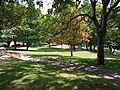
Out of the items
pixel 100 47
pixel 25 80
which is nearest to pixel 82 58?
pixel 100 47

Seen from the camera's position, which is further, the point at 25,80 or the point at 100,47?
the point at 100,47

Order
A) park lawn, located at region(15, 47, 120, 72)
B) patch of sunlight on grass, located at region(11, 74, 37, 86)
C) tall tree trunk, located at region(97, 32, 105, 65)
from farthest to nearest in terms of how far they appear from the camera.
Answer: park lawn, located at region(15, 47, 120, 72) → tall tree trunk, located at region(97, 32, 105, 65) → patch of sunlight on grass, located at region(11, 74, 37, 86)

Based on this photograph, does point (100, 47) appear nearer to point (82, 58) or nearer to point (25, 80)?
point (82, 58)

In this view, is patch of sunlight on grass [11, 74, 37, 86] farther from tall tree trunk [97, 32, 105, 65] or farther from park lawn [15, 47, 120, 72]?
tall tree trunk [97, 32, 105, 65]

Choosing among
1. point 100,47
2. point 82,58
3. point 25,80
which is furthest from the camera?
point 82,58

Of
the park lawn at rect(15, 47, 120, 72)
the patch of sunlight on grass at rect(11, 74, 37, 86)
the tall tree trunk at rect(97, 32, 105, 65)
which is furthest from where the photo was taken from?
the park lawn at rect(15, 47, 120, 72)

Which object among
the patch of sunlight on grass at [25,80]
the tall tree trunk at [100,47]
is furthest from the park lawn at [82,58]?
the patch of sunlight on grass at [25,80]

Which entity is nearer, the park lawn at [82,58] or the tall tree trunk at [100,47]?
the tall tree trunk at [100,47]

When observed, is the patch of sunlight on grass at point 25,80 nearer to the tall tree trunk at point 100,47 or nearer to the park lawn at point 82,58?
the park lawn at point 82,58

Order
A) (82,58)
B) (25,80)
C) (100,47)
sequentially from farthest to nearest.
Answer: (82,58), (100,47), (25,80)

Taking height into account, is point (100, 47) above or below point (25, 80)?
above

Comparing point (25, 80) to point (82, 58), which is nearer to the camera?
point (25, 80)

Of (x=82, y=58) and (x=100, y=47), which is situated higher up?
(x=100, y=47)

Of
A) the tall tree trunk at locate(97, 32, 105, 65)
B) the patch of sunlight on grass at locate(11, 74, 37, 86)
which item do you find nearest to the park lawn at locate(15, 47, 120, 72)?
the tall tree trunk at locate(97, 32, 105, 65)
